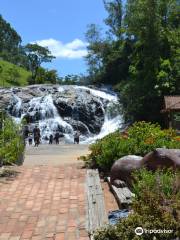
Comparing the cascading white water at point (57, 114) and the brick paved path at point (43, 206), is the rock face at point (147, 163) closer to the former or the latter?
the brick paved path at point (43, 206)

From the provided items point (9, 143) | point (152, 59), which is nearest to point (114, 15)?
point (152, 59)

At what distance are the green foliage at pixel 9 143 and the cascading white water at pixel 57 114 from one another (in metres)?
21.2

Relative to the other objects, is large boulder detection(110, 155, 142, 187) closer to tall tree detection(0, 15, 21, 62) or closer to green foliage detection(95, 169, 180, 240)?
green foliage detection(95, 169, 180, 240)

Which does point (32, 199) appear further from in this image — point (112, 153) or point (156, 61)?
point (156, 61)

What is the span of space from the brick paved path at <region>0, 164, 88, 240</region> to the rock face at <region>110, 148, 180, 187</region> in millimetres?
819

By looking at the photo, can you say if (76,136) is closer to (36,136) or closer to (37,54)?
(36,136)

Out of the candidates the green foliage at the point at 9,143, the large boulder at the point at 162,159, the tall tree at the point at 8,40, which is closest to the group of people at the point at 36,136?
the green foliage at the point at 9,143

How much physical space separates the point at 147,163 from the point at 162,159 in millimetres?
370

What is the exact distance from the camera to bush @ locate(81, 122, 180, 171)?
12.3m

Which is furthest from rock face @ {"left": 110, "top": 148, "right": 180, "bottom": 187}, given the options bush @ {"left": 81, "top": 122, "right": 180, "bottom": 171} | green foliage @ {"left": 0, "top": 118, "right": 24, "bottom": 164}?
green foliage @ {"left": 0, "top": 118, "right": 24, "bottom": 164}

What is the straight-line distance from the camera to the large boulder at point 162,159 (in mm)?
9000

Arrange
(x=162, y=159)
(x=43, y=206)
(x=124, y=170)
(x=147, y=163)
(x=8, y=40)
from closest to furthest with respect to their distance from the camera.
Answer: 1. (x=43, y=206)
2. (x=162, y=159)
3. (x=147, y=163)
4. (x=124, y=170)
5. (x=8, y=40)

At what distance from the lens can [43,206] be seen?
8469 mm

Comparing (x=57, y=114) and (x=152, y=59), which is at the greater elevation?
(x=152, y=59)
